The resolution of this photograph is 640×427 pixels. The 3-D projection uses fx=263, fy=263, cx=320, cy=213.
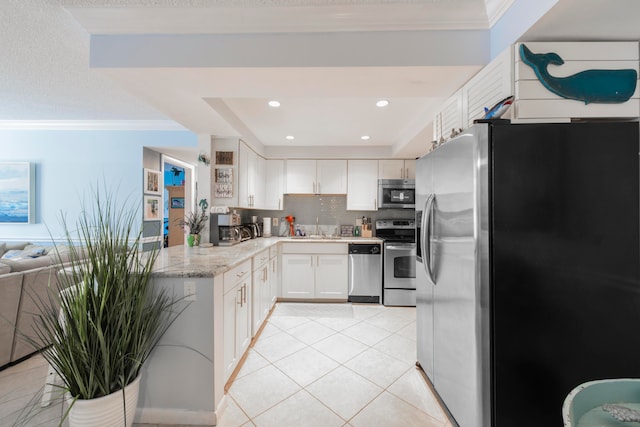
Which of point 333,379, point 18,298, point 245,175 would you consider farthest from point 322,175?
point 18,298

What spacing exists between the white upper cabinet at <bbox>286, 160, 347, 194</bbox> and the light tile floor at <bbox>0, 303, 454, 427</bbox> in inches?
83.7

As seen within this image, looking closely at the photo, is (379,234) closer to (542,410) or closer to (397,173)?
(397,173)

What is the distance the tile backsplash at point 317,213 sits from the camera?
182 inches

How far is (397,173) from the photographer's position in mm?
4246

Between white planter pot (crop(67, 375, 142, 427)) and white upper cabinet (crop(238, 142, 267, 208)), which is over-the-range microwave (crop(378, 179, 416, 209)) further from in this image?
white planter pot (crop(67, 375, 142, 427))

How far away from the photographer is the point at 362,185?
169 inches

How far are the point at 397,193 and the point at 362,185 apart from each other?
0.57 m

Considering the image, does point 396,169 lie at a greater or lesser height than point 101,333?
greater

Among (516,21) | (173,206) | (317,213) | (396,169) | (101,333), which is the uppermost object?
(516,21)

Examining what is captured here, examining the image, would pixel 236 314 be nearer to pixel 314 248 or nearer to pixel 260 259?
pixel 260 259

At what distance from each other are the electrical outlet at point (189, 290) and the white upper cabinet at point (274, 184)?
108 inches

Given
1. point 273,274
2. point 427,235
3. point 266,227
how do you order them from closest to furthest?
point 427,235 → point 273,274 → point 266,227

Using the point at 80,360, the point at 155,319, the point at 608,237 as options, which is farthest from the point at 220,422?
the point at 608,237

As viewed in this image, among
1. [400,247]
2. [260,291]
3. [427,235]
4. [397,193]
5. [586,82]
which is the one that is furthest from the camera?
[397,193]
